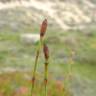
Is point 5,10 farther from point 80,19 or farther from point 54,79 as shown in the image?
point 54,79

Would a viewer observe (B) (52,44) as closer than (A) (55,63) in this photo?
No

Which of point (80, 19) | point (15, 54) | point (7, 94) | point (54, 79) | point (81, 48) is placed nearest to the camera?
point (7, 94)

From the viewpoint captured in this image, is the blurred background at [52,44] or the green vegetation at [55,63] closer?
the green vegetation at [55,63]

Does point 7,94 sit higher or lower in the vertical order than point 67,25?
higher

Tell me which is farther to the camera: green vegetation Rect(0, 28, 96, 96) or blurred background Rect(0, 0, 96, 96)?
blurred background Rect(0, 0, 96, 96)

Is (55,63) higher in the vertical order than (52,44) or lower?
higher

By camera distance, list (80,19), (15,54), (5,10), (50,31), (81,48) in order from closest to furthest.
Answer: (15,54)
(81,48)
(50,31)
(5,10)
(80,19)

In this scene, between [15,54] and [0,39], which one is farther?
[0,39]

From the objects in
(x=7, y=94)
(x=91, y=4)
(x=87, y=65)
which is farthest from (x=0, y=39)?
(x=91, y=4)
